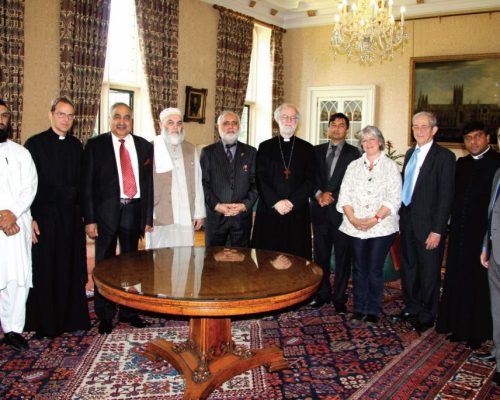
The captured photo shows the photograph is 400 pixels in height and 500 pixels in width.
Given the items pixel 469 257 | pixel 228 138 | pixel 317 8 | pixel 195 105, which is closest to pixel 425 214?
pixel 469 257

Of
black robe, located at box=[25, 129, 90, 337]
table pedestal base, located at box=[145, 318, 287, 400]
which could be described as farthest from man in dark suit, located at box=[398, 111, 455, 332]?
black robe, located at box=[25, 129, 90, 337]

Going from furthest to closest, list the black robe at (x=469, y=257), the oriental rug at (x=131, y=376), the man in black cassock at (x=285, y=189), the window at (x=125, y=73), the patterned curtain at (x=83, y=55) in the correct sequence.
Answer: the window at (x=125, y=73) → the patterned curtain at (x=83, y=55) → the man in black cassock at (x=285, y=189) → the black robe at (x=469, y=257) → the oriental rug at (x=131, y=376)

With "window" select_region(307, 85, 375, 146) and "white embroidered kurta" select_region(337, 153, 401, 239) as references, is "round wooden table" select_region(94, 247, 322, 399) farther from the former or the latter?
"window" select_region(307, 85, 375, 146)

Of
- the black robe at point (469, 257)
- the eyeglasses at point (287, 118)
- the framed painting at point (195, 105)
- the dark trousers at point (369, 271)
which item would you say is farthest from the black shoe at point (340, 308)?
the framed painting at point (195, 105)

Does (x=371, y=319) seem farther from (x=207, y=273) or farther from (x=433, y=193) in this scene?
(x=207, y=273)

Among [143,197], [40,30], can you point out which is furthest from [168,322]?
[40,30]

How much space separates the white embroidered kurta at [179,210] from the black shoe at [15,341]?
126cm

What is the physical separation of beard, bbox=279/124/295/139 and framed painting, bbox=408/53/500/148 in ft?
15.9

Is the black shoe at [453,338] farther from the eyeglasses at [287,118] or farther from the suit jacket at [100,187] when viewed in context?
the suit jacket at [100,187]

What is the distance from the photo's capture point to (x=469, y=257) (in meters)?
3.81

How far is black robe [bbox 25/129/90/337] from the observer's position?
12.4 ft

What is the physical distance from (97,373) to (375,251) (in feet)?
7.20

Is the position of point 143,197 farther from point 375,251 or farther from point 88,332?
point 375,251

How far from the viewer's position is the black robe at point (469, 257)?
12.3 ft
